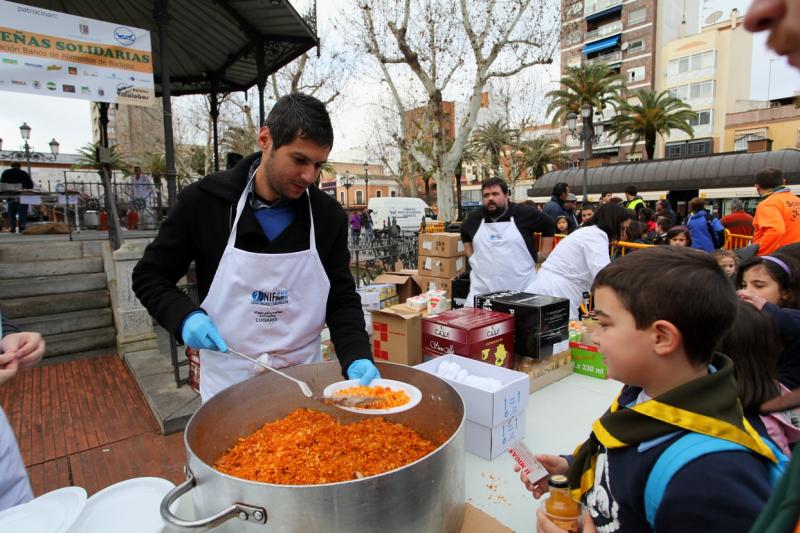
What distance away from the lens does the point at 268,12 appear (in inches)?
183

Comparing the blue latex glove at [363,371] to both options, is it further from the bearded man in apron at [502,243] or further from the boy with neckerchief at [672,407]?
the bearded man in apron at [502,243]

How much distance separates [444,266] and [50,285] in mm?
4700

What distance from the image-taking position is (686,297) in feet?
3.03

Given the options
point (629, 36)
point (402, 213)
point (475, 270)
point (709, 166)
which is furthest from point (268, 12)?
point (629, 36)

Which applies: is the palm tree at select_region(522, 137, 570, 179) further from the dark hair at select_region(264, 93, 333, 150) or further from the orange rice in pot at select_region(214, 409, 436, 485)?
the orange rice in pot at select_region(214, 409, 436, 485)

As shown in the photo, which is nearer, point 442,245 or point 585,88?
point 442,245

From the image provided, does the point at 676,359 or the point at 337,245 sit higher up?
the point at 337,245

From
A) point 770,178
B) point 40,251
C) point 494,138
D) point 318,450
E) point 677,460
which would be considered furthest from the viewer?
point 494,138

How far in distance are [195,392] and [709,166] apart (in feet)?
91.7

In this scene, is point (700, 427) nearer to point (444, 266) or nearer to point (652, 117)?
point (444, 266)

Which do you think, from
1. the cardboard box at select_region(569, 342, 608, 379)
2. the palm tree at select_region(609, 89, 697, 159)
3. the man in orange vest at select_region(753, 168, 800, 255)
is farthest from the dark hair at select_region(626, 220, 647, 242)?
the palm tree at select_region(609, 89, 697, 159)

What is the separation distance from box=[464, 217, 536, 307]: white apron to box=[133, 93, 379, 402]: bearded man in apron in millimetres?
2471

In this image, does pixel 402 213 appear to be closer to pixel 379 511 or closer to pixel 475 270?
pixel 475 270

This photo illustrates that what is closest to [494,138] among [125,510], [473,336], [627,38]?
[627,38]
